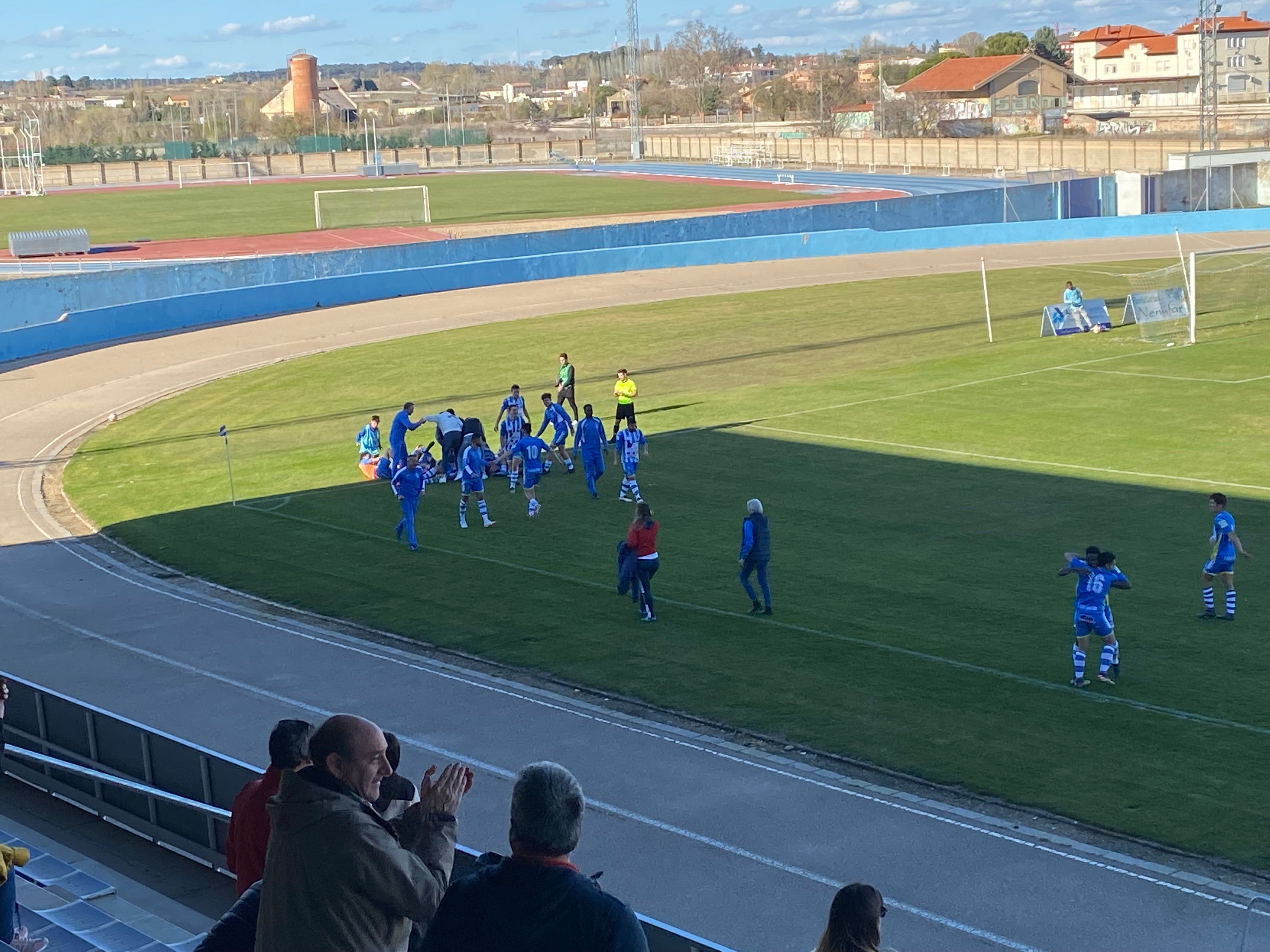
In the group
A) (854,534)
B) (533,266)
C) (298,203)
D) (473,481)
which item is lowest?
(854,534)

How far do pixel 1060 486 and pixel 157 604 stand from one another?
43.6 ft

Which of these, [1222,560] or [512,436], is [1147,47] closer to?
[512,436]

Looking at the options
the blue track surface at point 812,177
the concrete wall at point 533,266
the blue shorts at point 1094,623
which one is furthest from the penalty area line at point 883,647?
the blue track surface at point 812,177

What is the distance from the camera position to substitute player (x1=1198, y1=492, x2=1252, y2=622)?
15.8m

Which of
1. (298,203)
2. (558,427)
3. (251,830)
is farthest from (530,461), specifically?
(298,203)

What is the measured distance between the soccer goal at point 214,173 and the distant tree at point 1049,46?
98007 mm

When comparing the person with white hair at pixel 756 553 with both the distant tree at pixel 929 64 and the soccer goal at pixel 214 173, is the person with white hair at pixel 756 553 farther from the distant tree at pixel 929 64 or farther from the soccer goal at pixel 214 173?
the distant tree at pixel 929 64

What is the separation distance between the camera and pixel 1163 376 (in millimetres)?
31703

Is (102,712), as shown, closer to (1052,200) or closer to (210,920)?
(210,920)

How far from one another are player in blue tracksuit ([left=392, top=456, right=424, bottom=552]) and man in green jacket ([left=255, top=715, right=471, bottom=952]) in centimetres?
1588

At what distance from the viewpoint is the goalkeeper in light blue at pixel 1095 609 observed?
46.3 ft

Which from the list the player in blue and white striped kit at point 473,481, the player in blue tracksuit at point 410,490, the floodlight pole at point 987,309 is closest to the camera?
the player in blue tracksuit at point 410,490

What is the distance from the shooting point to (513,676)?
16047 mm

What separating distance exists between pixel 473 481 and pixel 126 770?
11895 mm
